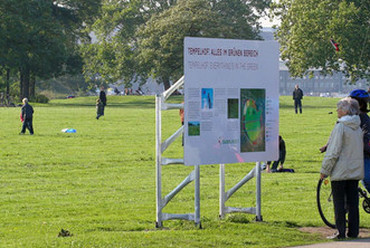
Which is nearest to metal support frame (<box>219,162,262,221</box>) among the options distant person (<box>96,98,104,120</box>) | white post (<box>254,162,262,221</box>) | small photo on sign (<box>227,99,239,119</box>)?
white post (<box>254,162,262,221</box>)

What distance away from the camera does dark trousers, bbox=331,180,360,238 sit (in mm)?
9602

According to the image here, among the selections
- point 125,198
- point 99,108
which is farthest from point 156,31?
point 125,198

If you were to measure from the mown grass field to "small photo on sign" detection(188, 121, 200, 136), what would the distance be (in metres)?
1.20

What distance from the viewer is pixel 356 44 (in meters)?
65.3

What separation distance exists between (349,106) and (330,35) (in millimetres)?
57541

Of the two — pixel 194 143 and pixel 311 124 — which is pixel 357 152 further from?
pixel 311 124

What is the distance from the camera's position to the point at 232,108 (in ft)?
33.5

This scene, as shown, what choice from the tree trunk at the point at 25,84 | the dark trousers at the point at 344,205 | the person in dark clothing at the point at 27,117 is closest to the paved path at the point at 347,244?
the dark trousers at the point at 344,205

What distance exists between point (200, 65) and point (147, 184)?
293 inches

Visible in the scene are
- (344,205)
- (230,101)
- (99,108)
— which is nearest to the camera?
(344,205)

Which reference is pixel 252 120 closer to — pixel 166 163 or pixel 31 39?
pixel 166 163

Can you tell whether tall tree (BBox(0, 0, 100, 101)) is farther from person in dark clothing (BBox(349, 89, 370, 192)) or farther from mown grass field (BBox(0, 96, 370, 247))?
person in dark clothing (BBox(349, 89, 370, 192))

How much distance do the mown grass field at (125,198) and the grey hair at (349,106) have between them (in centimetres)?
154

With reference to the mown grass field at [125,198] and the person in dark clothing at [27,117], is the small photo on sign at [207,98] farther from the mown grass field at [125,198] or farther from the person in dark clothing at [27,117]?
the person in dark clothing at [27,117]
